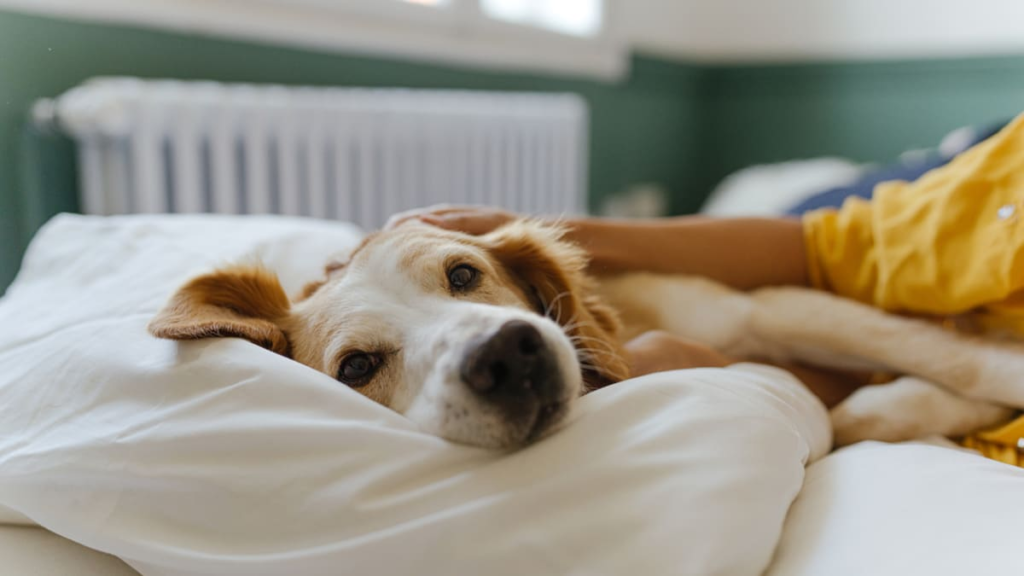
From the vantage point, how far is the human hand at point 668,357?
3.72 feet

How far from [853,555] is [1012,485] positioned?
0.76 feet

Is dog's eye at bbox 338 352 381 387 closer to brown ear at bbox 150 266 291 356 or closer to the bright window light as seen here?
brown ear at bbox 150 266 291 356

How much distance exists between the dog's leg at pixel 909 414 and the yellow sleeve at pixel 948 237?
0.51 feet

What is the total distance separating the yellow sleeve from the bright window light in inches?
72.9

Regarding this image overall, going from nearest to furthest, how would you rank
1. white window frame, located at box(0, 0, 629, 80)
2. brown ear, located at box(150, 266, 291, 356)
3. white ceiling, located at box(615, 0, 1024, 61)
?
1. brown ear, located at box(150, 266, 291, 356)
2. white window frame, located at box(0, 0, 629, 80)
3. white ceiling, located at box(615, 0, 1024, 61)

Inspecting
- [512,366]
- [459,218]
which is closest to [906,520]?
[512,366]

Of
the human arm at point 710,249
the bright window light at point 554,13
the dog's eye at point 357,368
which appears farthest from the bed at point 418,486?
the bright window light at point 554,13

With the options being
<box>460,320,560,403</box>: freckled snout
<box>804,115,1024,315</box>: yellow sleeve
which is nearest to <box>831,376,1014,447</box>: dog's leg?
<box>804,115,1024,315</box>: yellow sleeve

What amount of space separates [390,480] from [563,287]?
50 centimetres

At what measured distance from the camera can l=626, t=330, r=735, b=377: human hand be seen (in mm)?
1135

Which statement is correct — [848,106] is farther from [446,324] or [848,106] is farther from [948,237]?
[446,324]

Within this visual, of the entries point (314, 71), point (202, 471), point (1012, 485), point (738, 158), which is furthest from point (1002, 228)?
point (738, 158)

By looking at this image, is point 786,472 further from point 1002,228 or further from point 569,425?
point 1002,228

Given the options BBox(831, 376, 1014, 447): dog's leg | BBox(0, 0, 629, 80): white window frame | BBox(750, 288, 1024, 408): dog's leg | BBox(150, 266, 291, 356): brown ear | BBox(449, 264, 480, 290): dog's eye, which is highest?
BBox(0, 0, 629, 80): white window frame
